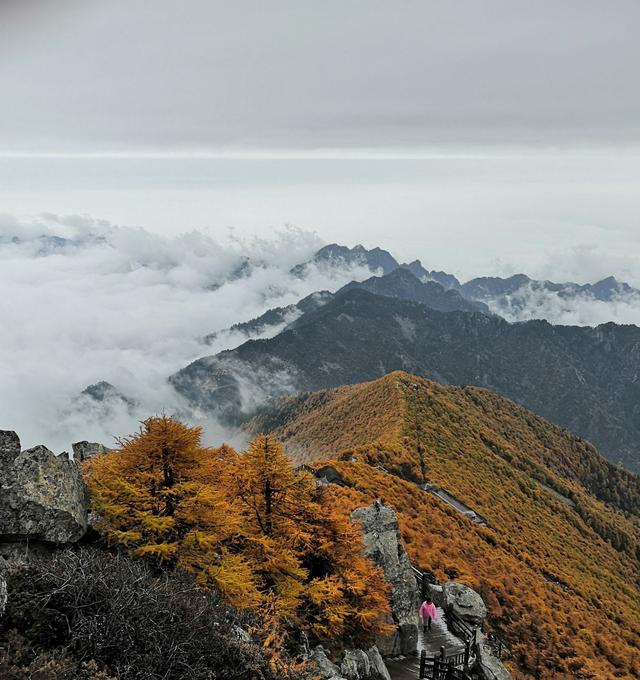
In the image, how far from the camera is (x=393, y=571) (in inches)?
1155

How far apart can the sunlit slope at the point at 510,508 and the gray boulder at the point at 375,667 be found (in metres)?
16.3

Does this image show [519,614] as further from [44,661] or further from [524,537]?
[44,661]

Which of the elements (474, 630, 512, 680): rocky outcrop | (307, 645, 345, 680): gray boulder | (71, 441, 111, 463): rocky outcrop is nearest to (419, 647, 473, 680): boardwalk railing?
(474, 630, 512, 680): rocky outcrop

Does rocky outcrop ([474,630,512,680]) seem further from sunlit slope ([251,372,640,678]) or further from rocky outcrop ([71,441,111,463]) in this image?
rocky outcrop ([71,441,111,463])

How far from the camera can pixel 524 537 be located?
67938 millimetres

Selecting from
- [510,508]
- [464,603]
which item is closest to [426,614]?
[464,603]

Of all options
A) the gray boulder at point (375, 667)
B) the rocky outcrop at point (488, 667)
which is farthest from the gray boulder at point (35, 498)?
the rocky outcrop at point (488, 667)

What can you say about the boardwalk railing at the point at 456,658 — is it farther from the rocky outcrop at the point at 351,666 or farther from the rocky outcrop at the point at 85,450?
the rocky outcrop at the point at 85,450

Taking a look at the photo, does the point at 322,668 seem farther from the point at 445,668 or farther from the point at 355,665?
the point at 445,668

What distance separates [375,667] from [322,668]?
4.33 m

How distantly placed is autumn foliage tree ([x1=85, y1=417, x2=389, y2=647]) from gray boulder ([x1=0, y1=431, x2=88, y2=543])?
1746 mm

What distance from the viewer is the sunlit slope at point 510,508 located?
129 ft

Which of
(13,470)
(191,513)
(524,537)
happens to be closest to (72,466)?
(13,470)

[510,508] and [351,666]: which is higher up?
[351,666]
